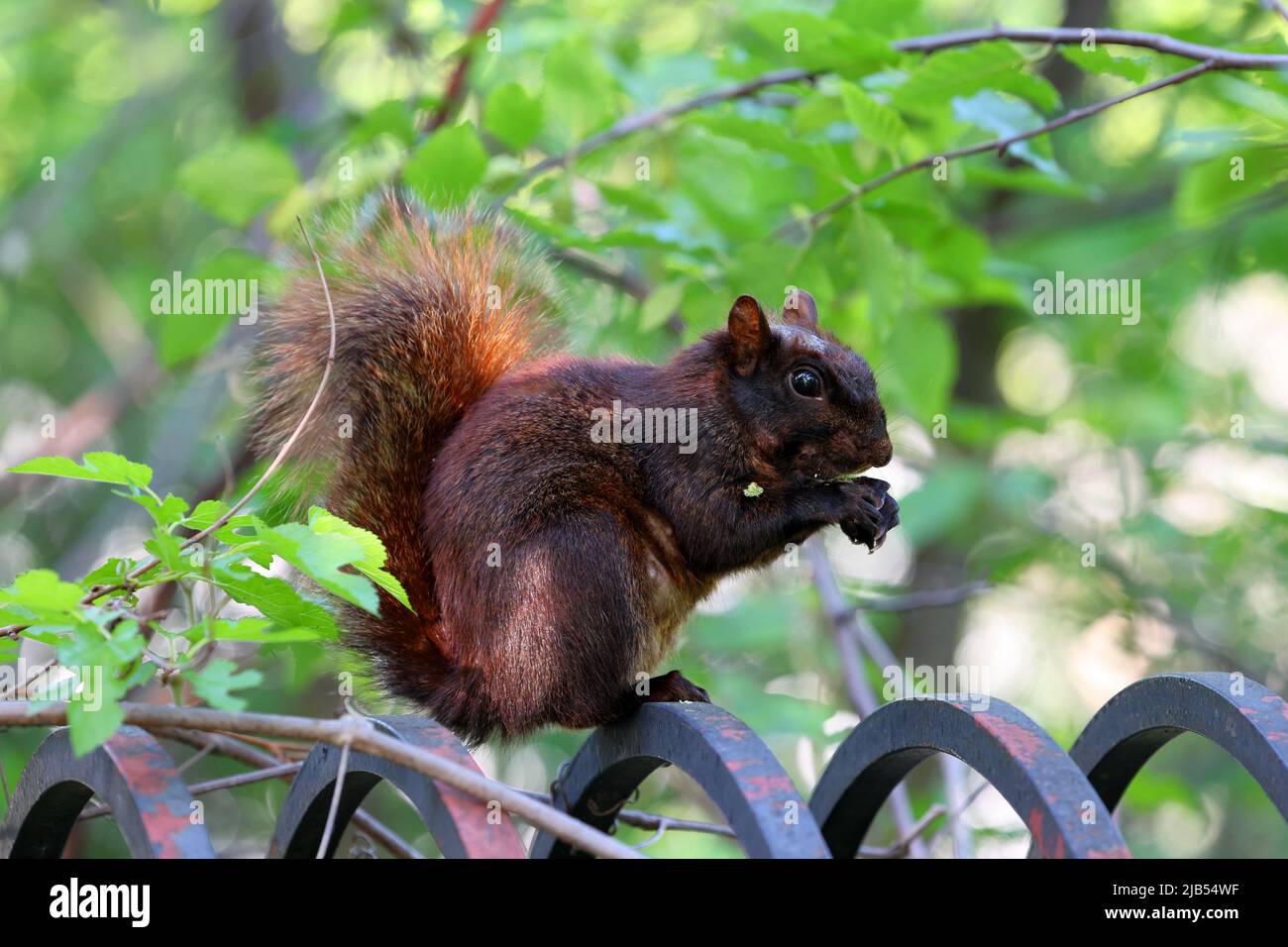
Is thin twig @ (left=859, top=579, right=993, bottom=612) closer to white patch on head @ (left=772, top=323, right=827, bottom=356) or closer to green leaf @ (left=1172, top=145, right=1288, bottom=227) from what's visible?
white patch on head @ (left=772, top=323, right=827, bottom=356)

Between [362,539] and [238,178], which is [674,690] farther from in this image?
[238,178]

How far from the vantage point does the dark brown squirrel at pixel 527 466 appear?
1.38m

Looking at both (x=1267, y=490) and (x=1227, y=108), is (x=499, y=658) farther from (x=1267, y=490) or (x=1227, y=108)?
(x=1267, y=490)

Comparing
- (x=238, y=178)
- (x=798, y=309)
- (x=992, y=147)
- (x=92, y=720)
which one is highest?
(x=238, y=178)

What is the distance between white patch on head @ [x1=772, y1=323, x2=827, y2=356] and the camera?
1.62m

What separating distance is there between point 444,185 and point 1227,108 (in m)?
1.11

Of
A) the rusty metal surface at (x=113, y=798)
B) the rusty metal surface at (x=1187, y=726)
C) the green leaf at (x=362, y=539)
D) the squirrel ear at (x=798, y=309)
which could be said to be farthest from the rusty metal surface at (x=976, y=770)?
the squirrel ear at (x=798, y=309)

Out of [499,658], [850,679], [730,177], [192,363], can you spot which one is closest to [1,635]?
[499,658]

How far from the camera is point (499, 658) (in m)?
1.38

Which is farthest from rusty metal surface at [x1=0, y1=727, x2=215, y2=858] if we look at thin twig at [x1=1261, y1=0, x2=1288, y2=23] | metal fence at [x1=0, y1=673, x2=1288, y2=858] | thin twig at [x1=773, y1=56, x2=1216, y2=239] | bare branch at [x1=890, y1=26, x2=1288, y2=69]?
thin twig at [x1=1261, y1=0, x2=1288, y2=23]

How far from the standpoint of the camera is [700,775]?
3.34ft

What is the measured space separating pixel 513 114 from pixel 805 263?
439mm

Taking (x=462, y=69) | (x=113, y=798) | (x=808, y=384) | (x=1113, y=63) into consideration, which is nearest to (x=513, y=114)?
(x=462, y=69)

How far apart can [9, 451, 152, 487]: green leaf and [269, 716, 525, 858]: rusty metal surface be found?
247 millimetres
